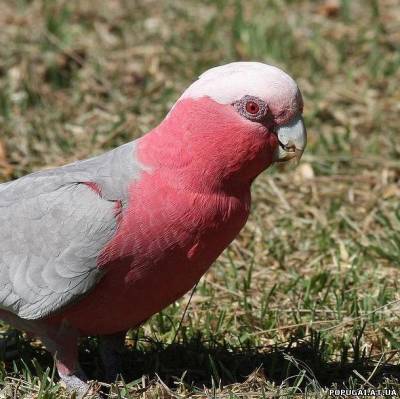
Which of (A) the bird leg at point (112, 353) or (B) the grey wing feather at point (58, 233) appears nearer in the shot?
(B) the grey wing feather at point (58, 233)

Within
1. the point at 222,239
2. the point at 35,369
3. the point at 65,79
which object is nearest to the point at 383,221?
the point at 222,239

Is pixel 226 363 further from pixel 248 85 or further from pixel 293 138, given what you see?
pixel 248 85

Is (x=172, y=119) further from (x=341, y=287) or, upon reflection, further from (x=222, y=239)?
(x=341, y=287)

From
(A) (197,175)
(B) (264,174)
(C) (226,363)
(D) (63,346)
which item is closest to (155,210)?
(A) (197,175)

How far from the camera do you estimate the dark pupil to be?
3697 millimetres

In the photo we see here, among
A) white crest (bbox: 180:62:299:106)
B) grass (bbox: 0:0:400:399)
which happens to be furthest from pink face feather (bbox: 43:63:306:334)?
grass (bbox: 0:0:400:399)

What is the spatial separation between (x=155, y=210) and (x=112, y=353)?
3.06 ft

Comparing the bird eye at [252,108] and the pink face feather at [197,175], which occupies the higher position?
the bird eye at [252,108]

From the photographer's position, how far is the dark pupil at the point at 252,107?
12.1 ft

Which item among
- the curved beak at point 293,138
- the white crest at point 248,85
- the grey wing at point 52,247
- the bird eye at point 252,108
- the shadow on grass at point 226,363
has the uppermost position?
the white crest at point 248,85

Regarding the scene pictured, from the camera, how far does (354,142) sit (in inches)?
265

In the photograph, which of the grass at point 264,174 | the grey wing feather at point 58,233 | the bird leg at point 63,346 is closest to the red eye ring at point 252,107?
the grey wing feather at point 58,233

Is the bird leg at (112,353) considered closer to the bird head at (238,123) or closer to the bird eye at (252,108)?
the bird head at (238,123)

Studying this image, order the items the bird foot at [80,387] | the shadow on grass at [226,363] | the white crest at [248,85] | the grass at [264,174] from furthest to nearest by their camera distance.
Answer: the grass at [264,174], the shadow on grass at [226,363], the bird foot at [80,387], the white crest at [248,85]
